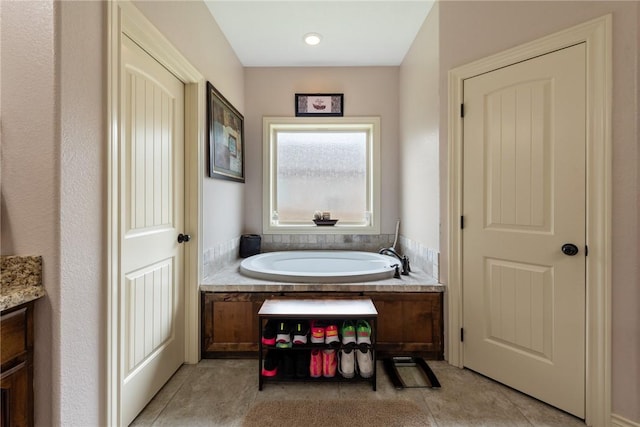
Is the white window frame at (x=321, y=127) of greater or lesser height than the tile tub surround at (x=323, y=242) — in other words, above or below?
above

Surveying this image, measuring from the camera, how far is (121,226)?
4.16 ft

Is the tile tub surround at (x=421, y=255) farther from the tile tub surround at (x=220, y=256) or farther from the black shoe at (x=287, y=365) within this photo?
the tile tub surround at (x=220, y=256)

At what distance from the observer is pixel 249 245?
2764 mm

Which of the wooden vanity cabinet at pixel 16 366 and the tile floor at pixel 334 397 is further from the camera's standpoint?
the tile floor at pixel 334 397

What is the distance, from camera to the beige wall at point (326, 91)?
2.97 m

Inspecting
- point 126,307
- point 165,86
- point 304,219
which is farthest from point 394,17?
point 126,307

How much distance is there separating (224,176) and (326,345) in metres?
1.49

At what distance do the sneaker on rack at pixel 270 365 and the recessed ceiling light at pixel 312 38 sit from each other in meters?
2.46

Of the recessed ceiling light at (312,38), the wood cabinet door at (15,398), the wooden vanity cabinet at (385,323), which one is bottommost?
the wooden vanity cabinet at (385,323)

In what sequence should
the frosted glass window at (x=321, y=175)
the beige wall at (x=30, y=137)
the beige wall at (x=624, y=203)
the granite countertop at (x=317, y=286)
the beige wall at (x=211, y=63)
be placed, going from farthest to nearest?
1. the frosted glass window at (x=321, y=175)
2. the granite countertop at (x=317, y=286)
3. the beige wall at (x=211, y=63)
4. the beige wall at (x=624, y=203)
5. the beige wall at (x=30, y=137)

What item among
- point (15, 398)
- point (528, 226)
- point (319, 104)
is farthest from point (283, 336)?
point (319, 104)

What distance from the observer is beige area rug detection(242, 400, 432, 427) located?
1441mm

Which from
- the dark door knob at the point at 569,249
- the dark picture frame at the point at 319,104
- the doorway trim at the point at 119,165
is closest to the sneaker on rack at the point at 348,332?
the doorway trim at the point at 119,165

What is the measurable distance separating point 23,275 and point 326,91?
8.87 feet
